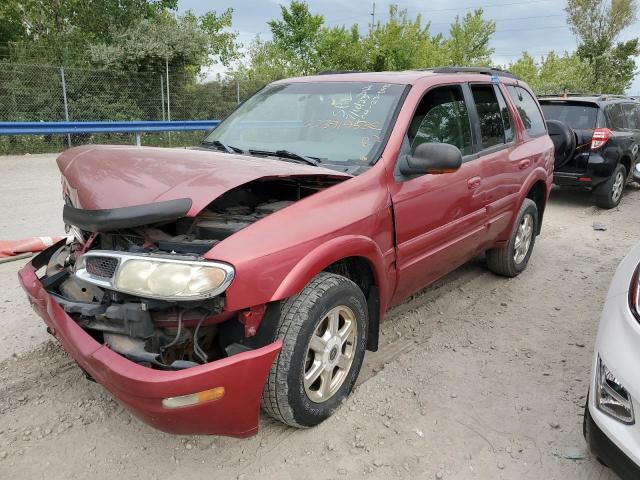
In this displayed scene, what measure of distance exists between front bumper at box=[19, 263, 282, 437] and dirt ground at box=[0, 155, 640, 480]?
1.22 ft

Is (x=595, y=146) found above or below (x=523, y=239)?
above

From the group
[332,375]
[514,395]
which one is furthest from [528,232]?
[332,375]

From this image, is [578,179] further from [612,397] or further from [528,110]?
[612,397]

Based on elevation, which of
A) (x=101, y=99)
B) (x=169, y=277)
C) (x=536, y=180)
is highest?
(x=101, y=99)

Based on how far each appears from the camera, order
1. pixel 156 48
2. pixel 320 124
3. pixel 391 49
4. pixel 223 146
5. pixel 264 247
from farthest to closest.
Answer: pixel 391 49, pixel 156 48, pixel 223 146, pixel 320 124, pixel 264 247

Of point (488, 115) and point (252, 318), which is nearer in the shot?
point (252, 318)

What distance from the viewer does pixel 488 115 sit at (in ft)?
13.6

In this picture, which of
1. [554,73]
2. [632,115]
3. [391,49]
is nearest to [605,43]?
[554,73]

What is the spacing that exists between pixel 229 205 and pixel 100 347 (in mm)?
992

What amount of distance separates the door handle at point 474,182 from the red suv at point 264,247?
0.6 inches

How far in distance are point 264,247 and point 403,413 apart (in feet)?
4.40

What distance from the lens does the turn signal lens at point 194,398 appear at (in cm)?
204

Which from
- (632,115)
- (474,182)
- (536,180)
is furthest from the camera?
(632,115)

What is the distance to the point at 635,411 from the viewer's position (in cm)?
194
